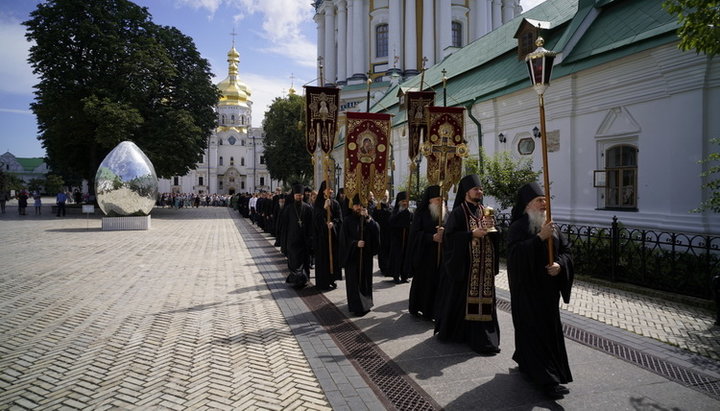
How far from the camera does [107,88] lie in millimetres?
30062

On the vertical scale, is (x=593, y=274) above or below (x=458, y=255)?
below

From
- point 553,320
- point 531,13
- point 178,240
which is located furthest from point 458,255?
point 531,13

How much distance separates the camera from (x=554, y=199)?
1322cm

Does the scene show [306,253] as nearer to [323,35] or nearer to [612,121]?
[612,121]

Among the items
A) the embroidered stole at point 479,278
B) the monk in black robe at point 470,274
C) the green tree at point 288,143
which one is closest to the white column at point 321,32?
the green tree at point 288,143

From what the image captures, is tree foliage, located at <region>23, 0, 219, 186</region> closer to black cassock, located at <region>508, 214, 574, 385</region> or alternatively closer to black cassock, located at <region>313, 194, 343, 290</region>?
black cassock, located at <region>313, 194, 343, 290</region>

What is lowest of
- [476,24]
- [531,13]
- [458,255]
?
[458,255]

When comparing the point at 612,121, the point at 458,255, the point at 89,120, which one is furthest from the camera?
the point at 89,120

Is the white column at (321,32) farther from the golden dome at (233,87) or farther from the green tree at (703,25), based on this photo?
the green tree at (703,25)

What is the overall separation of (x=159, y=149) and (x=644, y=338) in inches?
1236

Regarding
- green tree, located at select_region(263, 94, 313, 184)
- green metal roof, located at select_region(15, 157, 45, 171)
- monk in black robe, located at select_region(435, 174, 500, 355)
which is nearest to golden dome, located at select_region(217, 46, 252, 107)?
green tree, located at select_region(263, 94, 313, 184)

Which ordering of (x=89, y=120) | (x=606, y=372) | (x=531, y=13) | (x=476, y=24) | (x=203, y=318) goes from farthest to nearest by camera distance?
1. (x=476, y=24)
2. (x=89, y=120)
3. (x=531, y=13)
4. (x=203, y=318)
5. (x=606, y=372)

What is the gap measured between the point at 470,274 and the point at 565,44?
1042cm

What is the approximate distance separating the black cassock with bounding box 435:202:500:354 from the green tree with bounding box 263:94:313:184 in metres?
36.3
